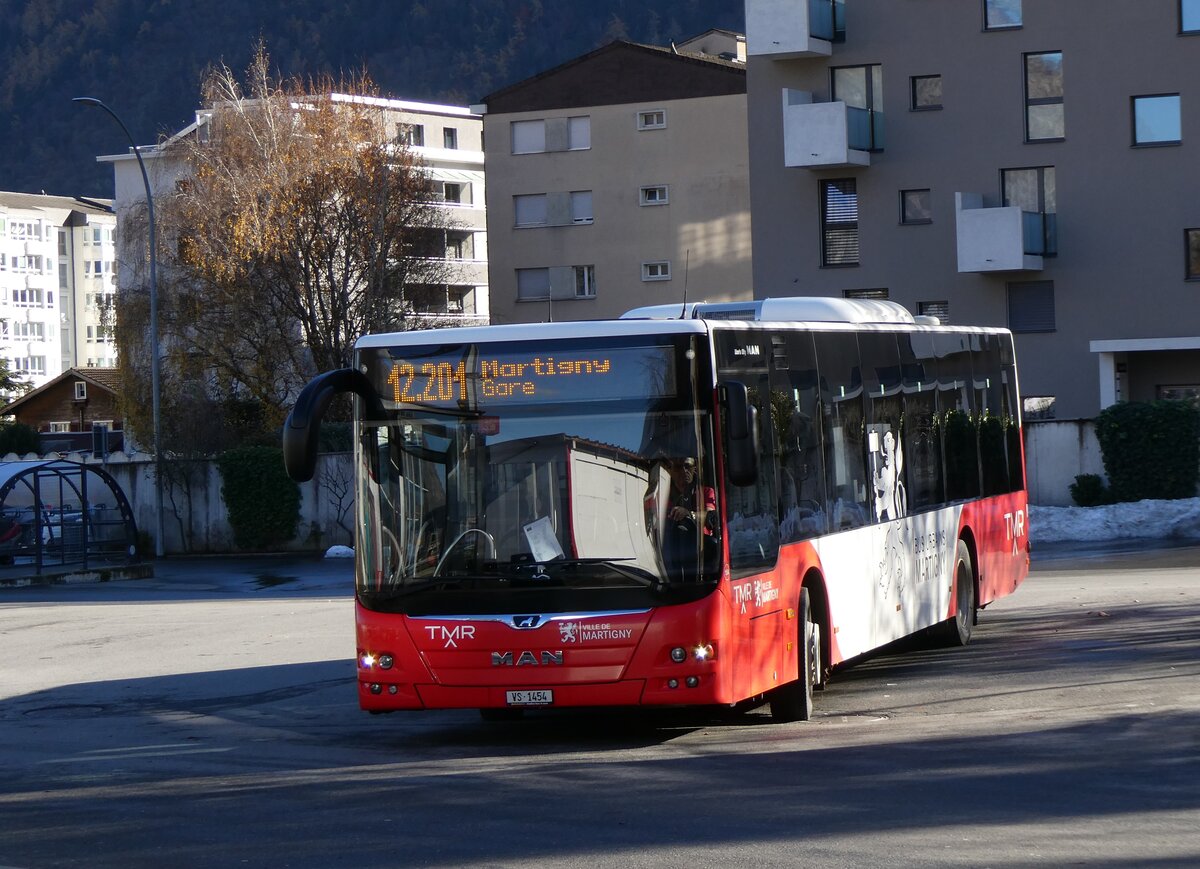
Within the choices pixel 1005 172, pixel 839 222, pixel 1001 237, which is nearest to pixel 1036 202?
pixel 1005 172

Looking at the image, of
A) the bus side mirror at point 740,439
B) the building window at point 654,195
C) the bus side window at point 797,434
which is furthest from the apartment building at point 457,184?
the bus side mirror at point 740,439

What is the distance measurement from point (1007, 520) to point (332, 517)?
2576 cm

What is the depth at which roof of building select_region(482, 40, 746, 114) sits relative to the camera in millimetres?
67938

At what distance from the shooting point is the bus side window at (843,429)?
42.7ft

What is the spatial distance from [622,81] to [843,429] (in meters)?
57.0

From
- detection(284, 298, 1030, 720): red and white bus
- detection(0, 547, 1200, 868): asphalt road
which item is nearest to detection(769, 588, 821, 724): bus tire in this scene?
detection(284, 298, 1030, 720): red and white bus

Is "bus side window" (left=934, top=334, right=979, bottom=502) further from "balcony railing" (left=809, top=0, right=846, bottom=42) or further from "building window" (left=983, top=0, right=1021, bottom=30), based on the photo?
"balcony railing" (left=809, top=0, right=846, bottom=42)

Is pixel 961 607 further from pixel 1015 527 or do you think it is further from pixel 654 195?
pixel 654 195

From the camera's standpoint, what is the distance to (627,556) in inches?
Answer: 427

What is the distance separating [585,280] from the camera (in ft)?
225

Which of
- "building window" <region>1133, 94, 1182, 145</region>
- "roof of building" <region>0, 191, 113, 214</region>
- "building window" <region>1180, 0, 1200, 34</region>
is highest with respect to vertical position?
"roof of building" <region>0, 191, 113, 214</region>

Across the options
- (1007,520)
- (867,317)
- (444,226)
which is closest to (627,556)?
(867,317)

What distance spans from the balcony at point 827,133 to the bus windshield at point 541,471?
1453 inches

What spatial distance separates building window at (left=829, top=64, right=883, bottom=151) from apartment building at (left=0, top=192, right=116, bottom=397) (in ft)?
328
